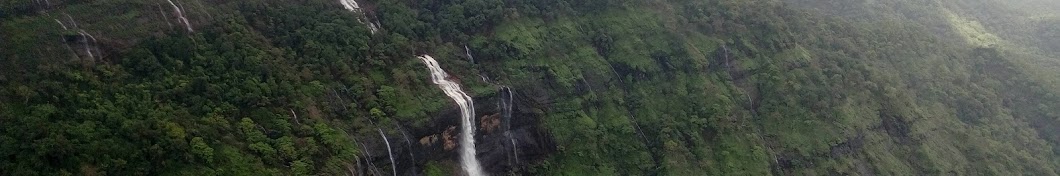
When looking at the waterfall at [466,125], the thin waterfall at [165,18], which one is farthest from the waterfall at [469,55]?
the thin waterfall at [165,18]

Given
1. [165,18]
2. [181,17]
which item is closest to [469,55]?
[181,17]

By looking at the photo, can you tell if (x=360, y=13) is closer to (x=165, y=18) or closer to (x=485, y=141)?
(x=485, y=141)

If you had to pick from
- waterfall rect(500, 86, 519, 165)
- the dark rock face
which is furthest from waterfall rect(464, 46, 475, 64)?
waterfall rect(500, 86, 519, 165)

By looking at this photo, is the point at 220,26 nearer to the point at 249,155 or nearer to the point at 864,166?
the point at 249,155

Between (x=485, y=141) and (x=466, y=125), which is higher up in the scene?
(x=466, y=125)

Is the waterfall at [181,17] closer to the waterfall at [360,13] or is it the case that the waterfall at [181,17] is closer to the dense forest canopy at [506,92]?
the dense forest canopy at [506,92]

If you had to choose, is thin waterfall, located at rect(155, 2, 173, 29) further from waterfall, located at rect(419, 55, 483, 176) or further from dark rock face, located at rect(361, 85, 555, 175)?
waterfall, located at rect(419, 55, 483, 176)
